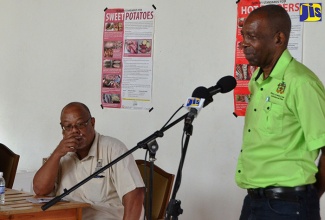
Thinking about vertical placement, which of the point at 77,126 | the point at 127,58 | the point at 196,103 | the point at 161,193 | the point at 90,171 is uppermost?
the point at 127,58

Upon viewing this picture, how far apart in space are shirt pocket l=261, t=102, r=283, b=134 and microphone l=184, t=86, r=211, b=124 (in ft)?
1.09

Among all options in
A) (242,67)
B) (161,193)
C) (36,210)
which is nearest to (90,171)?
(161,193)

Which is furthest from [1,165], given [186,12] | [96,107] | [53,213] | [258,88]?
[258,88]

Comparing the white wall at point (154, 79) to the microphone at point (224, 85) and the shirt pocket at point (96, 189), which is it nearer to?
the shirt pocket at point (96, 189)

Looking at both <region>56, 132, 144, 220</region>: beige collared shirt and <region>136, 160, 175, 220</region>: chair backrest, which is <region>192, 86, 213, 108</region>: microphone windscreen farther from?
<region>136, 160, 175, 220</region>: chair backrest

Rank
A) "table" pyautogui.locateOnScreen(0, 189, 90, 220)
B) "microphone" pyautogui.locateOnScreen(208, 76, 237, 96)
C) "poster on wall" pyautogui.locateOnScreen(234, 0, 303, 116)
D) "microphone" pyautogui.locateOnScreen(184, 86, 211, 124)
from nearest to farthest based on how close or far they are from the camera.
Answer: "microphone" pyautogui.locateOnScreen(184, 86, 211, 124)
"microphone" pyautogui.locateOnScreen(208, 76, 237, 96)
"table" pyautogui.locateOnScreen(0, 189, 90, 220)
"poster on wall" pyautogui.locateOnScreen(234, 0, 303, 116)

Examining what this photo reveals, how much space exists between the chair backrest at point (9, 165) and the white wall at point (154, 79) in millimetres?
854

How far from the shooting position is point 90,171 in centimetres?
331

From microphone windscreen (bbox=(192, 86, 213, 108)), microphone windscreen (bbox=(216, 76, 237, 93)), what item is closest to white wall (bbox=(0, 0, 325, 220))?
microphone windscreen (bbox=(216, 76, 237, 93))

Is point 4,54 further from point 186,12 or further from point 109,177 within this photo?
point 109,177

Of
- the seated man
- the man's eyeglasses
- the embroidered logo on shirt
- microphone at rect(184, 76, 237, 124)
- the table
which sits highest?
the embroidered logo on shirt

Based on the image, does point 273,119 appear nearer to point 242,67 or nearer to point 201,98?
point 201,98

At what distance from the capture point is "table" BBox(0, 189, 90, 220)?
108 inches

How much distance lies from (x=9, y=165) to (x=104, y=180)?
1.14m
